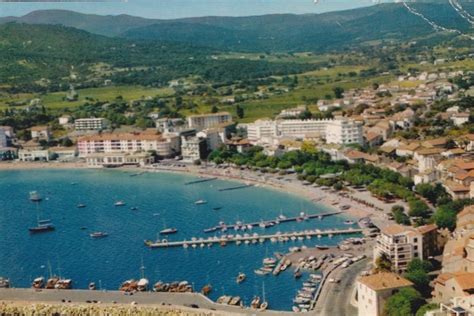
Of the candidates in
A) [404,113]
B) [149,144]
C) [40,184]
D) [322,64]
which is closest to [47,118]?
[149,144]

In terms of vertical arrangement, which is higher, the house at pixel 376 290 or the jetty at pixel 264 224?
the house at pixel 376 290

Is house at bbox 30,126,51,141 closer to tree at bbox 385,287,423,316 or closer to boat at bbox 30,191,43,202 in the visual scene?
boat at bbox 30,191,43,202

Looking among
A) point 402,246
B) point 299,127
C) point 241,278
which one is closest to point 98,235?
point 241,278

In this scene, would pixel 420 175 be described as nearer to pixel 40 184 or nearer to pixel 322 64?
pixel 40 184

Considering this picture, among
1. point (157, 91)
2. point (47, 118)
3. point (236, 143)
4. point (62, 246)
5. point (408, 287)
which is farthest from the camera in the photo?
point (157, 91)

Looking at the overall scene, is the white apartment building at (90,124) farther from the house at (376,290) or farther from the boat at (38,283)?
the house at (376,290)

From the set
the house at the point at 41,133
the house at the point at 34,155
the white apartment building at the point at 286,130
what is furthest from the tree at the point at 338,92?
the house at the point at 34,155
